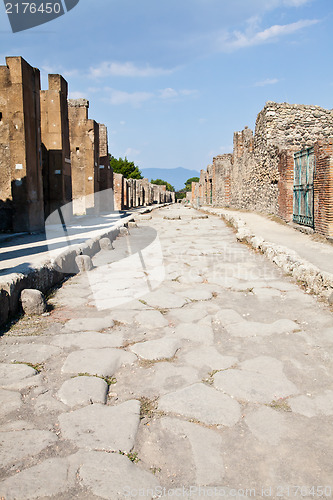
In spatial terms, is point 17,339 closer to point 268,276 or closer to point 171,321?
point 171,321

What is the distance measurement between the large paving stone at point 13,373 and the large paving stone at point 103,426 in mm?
503

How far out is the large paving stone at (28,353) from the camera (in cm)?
246

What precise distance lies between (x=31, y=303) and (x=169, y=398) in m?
1.84

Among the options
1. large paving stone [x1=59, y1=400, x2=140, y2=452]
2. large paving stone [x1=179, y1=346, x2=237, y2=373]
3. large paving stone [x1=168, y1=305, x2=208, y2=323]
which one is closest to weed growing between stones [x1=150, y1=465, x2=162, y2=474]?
large paving stone [x1=59, y1=400, x2=140, y2=452]

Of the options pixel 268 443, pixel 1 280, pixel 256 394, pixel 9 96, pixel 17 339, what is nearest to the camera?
pixel 268 443

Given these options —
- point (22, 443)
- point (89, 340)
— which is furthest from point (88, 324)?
point (22, 443)

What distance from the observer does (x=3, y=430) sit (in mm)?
1733

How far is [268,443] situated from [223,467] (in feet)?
0.87

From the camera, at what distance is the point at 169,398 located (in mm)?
2029

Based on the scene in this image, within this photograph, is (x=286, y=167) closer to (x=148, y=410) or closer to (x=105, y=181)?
(x=148, y=410)

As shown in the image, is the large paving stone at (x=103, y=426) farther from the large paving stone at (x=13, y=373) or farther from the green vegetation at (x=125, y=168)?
the green vegetation at (x=125, y=168)

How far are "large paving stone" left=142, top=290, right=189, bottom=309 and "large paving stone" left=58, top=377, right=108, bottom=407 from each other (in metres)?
1.54

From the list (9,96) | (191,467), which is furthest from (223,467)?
(9,96)

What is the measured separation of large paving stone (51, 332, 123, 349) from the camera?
8.90 ft
